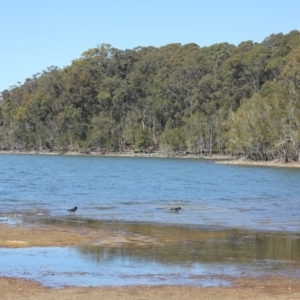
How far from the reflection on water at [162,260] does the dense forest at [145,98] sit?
3661 inches

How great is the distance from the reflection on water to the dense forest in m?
93.0

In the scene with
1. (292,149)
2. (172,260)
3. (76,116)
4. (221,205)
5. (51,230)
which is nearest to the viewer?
(172,260)

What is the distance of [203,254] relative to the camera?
17.4m

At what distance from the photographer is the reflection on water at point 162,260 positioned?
45.6 feet

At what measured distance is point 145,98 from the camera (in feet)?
510

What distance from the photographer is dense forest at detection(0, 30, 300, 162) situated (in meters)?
138

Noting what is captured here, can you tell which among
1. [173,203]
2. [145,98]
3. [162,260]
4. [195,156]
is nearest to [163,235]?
[162,260]

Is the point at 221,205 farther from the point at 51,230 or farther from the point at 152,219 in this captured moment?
the point at 51,230

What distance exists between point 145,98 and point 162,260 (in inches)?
5513

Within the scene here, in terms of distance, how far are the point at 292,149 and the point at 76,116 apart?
2969 inches

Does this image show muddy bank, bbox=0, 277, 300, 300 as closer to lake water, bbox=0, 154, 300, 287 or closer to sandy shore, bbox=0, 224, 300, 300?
sandy shore, bbox=0, 224, 300, 300

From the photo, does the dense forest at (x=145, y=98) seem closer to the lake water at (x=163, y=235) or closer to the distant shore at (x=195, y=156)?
the distant shore at (x=195, y=156)

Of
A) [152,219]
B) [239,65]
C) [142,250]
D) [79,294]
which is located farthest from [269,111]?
[79,294]

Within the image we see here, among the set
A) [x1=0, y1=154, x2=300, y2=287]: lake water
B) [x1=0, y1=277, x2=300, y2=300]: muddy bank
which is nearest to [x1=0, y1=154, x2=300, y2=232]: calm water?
[x1=0, y1=154, x2=300, y2=287]: lake water
